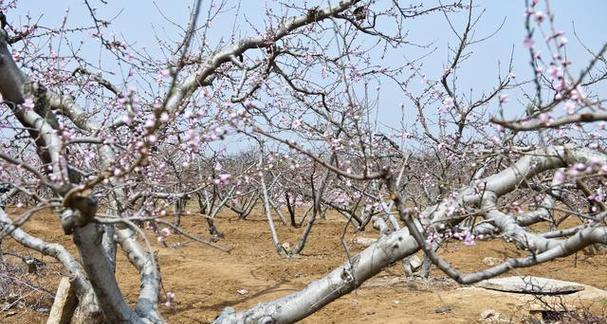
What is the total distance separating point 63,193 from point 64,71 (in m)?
4.27

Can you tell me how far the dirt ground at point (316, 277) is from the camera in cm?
628

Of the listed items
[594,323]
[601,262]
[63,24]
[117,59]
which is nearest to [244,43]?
[117,59]

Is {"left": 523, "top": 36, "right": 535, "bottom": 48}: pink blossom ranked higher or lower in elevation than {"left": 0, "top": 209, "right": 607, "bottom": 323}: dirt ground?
higher

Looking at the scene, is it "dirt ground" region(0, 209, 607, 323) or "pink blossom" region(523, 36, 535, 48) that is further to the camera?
"dirt ground" region(0, 209, 607, 323)

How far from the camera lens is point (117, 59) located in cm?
567

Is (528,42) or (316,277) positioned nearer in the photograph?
(528,42)

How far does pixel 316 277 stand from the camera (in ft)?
28.7

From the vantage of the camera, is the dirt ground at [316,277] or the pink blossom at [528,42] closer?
the pink blossom at [528,42]

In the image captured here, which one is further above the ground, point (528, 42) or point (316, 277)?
point (528, 42)

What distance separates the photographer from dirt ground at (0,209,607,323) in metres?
6.28

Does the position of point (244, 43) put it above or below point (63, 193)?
above

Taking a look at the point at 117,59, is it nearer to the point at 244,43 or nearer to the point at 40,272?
the point at 244,43

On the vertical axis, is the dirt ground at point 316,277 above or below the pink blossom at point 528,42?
below

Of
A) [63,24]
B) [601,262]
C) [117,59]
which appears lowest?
[601,262]
